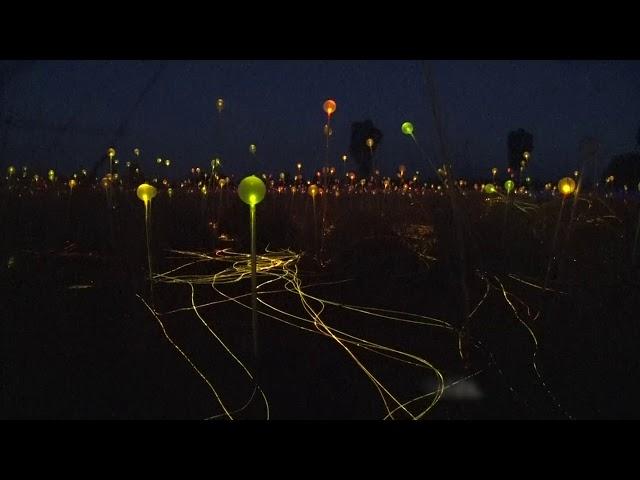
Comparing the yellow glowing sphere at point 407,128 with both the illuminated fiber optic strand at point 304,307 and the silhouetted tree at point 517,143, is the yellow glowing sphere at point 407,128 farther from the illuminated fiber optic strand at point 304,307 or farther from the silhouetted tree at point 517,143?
the silhouetted tree at point 517,143

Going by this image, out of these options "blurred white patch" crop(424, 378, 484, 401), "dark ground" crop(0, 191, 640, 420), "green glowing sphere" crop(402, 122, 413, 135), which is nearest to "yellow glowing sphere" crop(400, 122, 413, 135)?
"green glowing sphere" crop(402, 122, 413, 135)

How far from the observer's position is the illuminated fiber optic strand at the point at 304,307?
7.51 feet

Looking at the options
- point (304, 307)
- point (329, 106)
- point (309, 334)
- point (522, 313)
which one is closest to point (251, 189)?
point (309, 334)

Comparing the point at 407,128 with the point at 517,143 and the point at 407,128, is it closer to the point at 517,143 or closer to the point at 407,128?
the point at 407,128

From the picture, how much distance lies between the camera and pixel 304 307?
3145 mm

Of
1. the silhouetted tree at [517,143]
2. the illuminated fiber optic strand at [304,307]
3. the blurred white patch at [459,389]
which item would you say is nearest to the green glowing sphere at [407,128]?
the illuminated fiber optic strand at [304,307]

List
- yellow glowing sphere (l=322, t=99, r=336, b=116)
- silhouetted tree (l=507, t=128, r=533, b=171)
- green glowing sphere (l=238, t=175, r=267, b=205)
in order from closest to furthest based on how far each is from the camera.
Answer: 1. green glowing sphere (l=238, t=175, r=267, b=205)
2. yellow glowing sphere (l=322, t=99, r=336, b=116)
3. silhouetted tree (l=507, t=128, r=533, b=171)

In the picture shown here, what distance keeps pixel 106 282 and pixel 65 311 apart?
0.55 m

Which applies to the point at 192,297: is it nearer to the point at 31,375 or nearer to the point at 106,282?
the point at 106,282

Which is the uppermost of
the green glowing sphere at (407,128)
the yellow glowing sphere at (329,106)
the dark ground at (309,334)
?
the yellow glowing sphere at (329,106)

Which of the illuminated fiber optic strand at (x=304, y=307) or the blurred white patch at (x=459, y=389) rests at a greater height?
the illuminated fiber optic strand at (x=304, y=307)

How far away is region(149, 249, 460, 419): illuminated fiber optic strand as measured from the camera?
229cm

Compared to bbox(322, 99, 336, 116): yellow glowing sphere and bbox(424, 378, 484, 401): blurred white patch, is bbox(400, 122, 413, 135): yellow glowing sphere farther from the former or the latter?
bbox(424, 378, 484, 401): blurred white patch

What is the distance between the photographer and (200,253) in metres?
4.59
